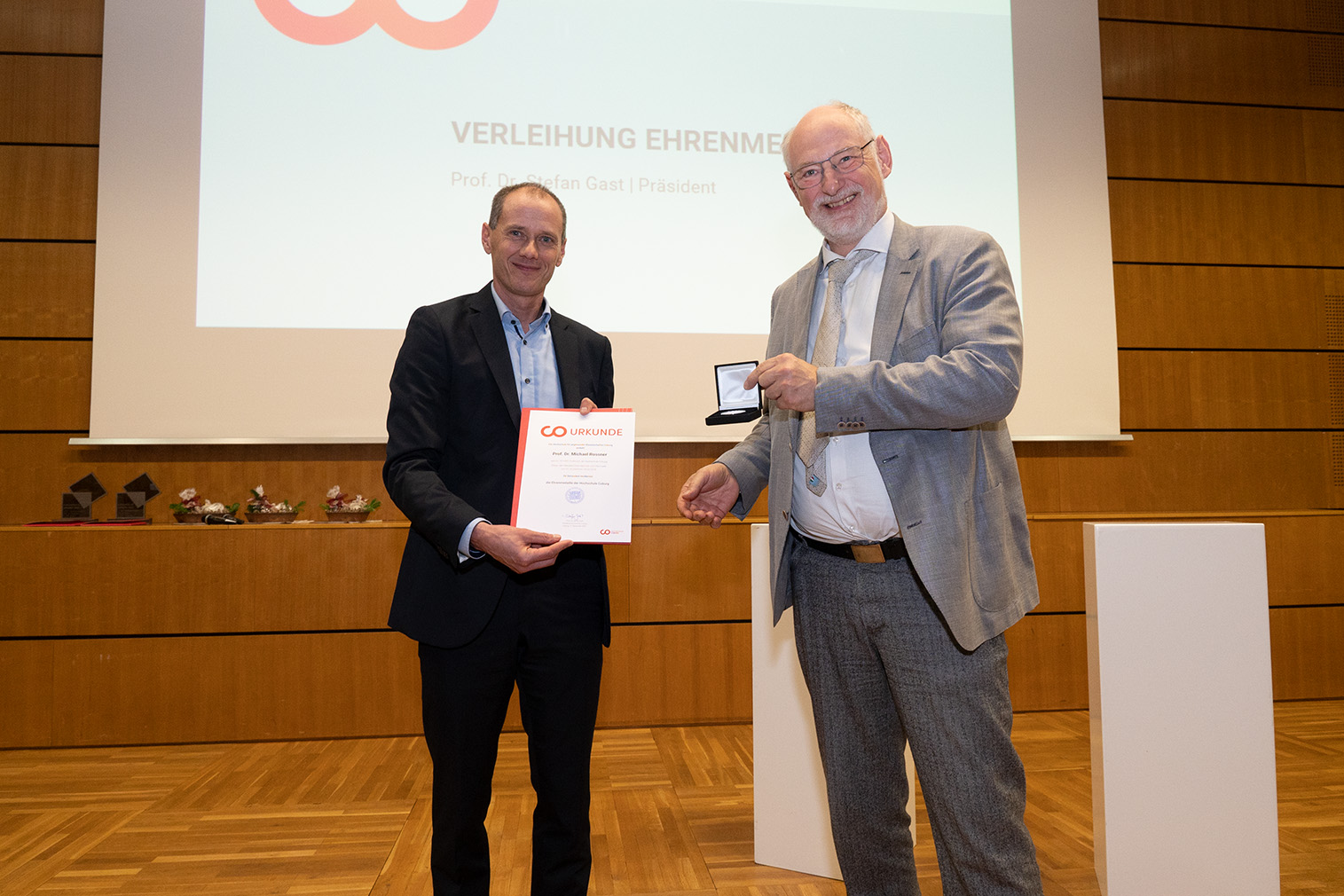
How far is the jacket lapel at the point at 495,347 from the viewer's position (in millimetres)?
1557

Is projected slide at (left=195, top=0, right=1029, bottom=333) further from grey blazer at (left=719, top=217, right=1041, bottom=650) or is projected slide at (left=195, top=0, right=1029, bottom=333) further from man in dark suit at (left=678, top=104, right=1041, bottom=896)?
grey blazer at (left=719, top=217, right=1041, bottom=650)

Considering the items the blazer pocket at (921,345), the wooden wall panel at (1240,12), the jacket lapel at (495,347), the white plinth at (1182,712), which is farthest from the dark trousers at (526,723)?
the wooden wall panel at (1240,12)

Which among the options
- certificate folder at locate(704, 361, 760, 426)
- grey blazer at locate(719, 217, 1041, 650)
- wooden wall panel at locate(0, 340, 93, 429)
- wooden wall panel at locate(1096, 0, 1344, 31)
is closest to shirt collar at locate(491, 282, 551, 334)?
certificate folder at locate(704, 361, 760, 426)

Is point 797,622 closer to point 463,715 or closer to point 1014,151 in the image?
point 463,715

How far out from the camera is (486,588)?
1496 mm

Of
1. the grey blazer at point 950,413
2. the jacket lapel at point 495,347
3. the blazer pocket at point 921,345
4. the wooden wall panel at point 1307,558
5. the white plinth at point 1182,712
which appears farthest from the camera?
the wooden wall panel at point 1307,558

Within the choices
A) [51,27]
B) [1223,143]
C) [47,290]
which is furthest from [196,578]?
[1223,143]

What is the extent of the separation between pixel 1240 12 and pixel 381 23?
→ 4499 millimetres

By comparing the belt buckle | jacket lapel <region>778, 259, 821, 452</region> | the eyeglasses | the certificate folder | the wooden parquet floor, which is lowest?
the wooden parquet floor

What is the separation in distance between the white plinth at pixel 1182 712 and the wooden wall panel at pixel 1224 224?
2.87 metres

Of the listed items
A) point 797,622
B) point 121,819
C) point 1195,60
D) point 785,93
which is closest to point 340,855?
point 121,819

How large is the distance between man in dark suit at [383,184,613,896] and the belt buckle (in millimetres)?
506

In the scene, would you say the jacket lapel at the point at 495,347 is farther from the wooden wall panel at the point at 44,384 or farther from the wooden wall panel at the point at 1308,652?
the wooden wall panel at the point at 1308,652

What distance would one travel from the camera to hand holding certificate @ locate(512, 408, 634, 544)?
4.76 feet
